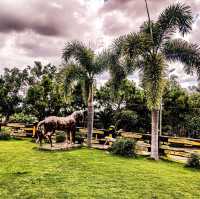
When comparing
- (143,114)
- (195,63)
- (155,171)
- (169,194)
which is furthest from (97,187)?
(143,114)

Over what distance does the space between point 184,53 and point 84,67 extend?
516cm

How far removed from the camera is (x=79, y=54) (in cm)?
1338

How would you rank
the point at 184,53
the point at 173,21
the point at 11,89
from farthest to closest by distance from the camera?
the point at 11,89 < the point at 184,53 < the point at 173,21

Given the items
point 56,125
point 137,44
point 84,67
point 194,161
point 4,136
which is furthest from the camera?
point 4,136

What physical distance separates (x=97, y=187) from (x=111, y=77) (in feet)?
24.8

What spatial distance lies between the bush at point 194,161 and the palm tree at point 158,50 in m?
1.48

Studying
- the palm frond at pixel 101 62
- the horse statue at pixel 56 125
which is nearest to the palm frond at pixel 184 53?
the palm frond at pixel 101 62

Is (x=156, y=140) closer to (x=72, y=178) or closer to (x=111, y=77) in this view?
(x=111, y=77)

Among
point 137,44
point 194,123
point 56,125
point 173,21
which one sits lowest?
point 56,125

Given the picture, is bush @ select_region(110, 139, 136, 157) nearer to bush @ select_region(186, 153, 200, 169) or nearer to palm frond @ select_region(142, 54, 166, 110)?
palm frond @ select_region(142, 54, 166, 110)

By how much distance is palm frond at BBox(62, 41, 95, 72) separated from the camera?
43.5ft

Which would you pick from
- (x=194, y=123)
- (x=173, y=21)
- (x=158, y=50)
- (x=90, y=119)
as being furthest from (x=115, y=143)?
(x=194, y=123)

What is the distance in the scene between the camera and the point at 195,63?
35.1 ft

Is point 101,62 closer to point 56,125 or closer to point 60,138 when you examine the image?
point 56,125
